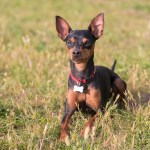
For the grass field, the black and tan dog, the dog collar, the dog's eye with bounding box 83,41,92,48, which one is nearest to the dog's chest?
the black and tan dog

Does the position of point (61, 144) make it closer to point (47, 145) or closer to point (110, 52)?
point (47, 145)

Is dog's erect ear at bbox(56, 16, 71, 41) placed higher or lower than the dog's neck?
higher

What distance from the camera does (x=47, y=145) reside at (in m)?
5.07

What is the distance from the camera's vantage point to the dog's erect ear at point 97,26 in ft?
19.1

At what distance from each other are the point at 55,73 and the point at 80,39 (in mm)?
2692

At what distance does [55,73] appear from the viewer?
8.14m

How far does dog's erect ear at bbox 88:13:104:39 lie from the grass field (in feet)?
3.24

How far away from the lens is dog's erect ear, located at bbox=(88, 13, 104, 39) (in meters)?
5.84

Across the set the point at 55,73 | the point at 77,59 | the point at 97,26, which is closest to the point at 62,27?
the point at 97,26

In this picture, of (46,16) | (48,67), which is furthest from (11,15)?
(48,67)

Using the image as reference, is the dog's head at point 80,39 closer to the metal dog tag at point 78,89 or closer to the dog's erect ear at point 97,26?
the dog's erect ear at point 97,26

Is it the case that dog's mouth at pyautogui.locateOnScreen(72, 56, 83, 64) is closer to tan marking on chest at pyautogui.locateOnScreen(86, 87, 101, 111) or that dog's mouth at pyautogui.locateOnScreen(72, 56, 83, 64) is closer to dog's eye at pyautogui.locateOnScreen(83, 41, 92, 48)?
dog's eye at pyautogui.locateOnScreen(83, 41, 92, 48)

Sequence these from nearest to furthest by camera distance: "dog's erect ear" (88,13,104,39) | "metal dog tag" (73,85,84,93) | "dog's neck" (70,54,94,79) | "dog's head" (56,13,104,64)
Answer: "dog's head" (56,13,104,64), "metal dog tag" (73,85,84,93), "dog's neck" (70,54,94,79), "dog's erect ear" (88,13,104,39)

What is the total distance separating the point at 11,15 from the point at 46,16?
1.21 metres
